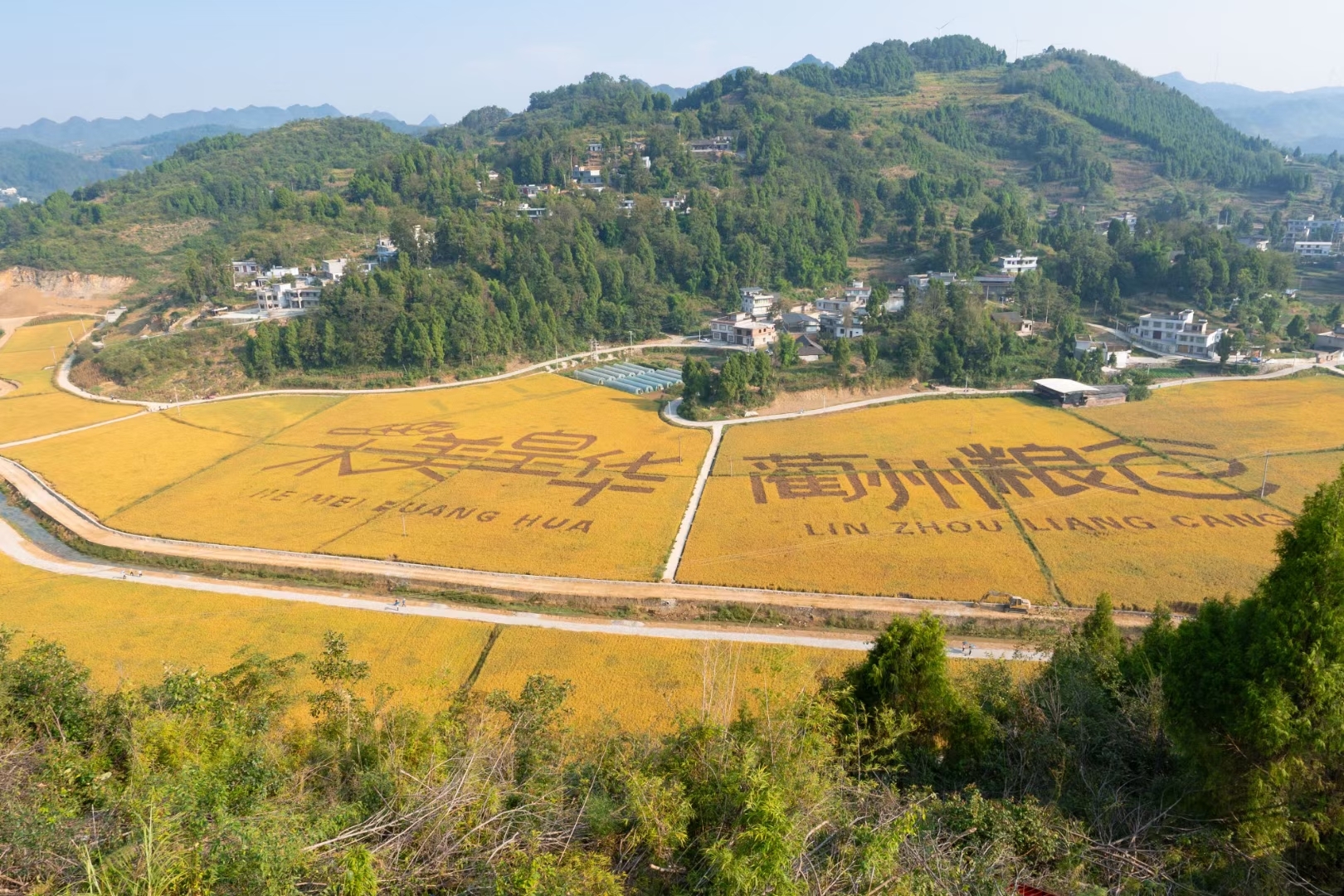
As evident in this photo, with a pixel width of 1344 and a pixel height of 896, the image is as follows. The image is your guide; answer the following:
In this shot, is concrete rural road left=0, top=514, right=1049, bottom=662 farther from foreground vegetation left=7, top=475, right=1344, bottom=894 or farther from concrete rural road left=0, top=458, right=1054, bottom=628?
foreground vegetation left=7, top=475, right=1344, bottom=894

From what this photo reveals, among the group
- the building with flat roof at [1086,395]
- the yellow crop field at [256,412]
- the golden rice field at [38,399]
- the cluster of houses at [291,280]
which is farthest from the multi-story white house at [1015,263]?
the golden rice field at [38,399]

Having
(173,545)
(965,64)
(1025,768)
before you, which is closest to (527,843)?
(1025,768)

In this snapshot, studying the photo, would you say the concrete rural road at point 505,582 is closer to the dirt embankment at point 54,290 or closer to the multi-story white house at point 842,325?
the multi-story white house at point 842,325

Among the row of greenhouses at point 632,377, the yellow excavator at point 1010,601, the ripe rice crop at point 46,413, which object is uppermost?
the ripe rice crop at point 46,413

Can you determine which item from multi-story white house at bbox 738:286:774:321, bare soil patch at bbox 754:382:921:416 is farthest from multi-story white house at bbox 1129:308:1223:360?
multi-story white house at bbox 738:286:774:321

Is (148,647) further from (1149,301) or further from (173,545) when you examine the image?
(1149,301)
